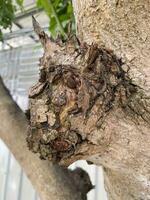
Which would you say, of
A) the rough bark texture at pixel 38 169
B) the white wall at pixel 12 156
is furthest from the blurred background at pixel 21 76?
the rough bark texture at pixel 38 169

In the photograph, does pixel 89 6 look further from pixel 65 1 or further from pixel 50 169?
pixel 65 1

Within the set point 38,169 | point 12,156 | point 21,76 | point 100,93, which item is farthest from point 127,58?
point 21,76

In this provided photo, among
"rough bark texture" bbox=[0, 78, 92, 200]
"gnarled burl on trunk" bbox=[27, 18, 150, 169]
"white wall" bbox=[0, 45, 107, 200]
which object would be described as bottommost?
"white wall" bbox=[0, 45, 107, 200]

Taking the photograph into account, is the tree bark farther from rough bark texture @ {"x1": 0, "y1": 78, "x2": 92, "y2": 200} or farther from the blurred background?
the blurred background

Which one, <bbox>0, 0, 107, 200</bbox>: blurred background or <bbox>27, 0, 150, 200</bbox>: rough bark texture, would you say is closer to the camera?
<bbox>27, 0, 150, 200</bbox>: rough bark texture

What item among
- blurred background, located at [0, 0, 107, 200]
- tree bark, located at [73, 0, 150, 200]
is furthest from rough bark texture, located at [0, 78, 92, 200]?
blurred background, located at [0, 0, 107, 200]

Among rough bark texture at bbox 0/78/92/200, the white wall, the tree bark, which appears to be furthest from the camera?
the white wall

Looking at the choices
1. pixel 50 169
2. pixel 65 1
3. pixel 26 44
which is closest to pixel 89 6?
pixel 50 169
